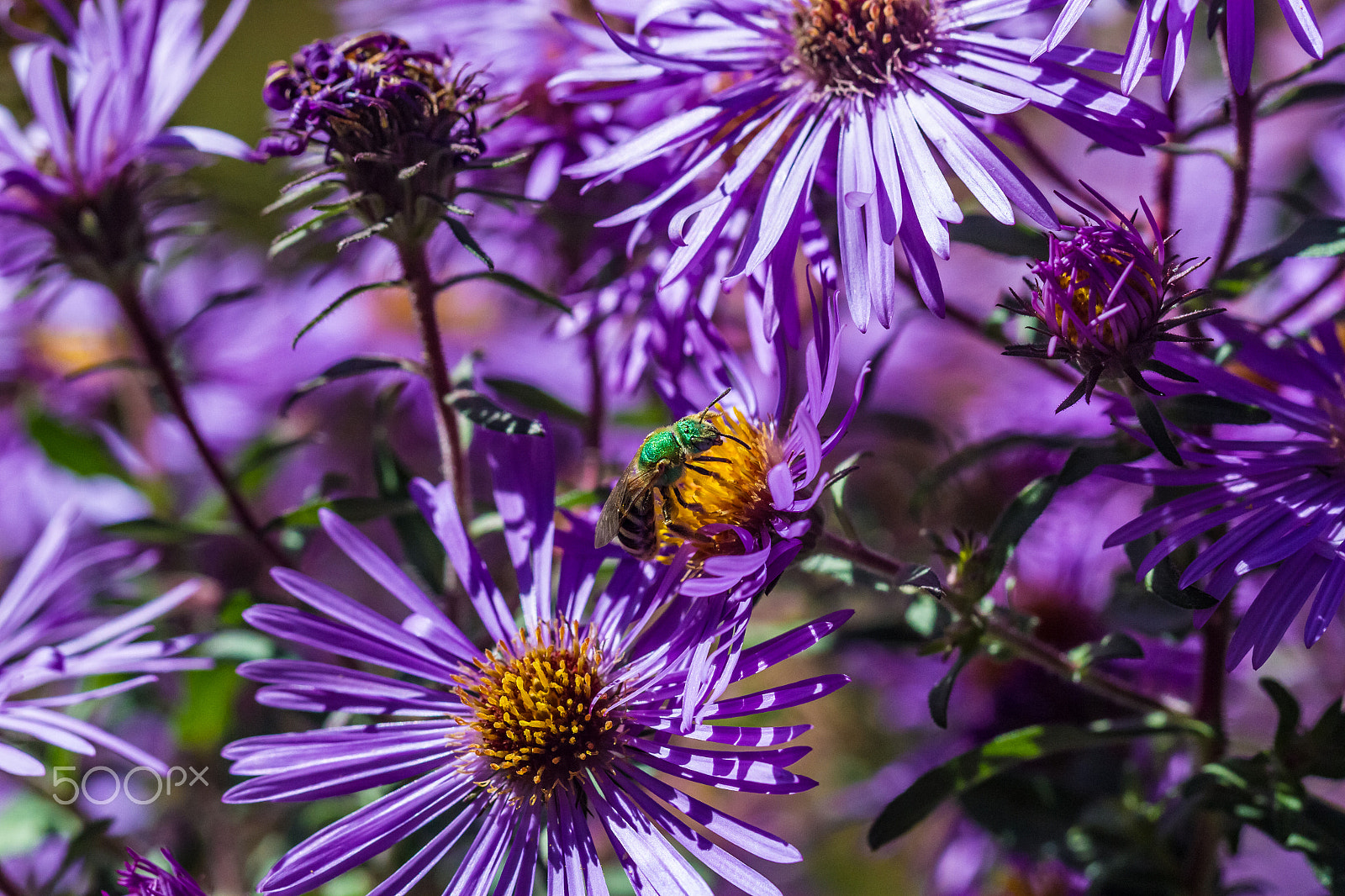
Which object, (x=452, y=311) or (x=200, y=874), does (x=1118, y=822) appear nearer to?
(x=200, y=874)

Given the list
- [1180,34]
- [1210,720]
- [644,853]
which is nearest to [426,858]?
[644,853]

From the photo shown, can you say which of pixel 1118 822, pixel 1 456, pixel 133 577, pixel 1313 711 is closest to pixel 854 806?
pixel 1118 822

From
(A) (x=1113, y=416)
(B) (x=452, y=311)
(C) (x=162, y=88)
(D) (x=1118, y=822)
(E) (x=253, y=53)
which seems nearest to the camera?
(A) (x=1113, y=416)

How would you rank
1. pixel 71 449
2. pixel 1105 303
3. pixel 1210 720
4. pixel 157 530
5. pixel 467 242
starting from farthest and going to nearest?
1. pixel 71 449
2. pixel 157 530
3. pixel 1210 720
4. pixel 467 242
5. pixel 1105 303

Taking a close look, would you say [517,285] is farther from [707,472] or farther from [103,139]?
[103,139]

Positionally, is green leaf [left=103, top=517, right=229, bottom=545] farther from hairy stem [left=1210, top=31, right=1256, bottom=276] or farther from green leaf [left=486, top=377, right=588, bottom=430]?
hairy stem [left=1210, top=31, right=1256, bottom=276]

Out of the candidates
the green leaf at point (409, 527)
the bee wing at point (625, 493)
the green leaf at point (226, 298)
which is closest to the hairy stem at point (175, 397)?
the green leaf at point (226, 298)

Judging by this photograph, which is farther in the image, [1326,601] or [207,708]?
[207,708]
